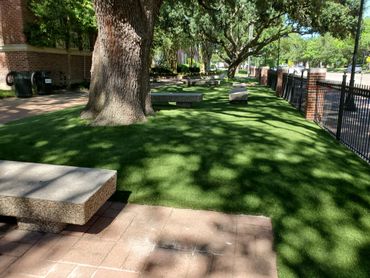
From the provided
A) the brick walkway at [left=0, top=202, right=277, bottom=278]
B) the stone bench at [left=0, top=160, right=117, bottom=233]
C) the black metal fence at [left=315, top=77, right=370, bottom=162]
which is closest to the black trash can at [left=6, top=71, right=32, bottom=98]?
the black metal fence at [left=315, top=77, right=370, bottom=162]

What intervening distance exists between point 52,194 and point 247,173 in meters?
2.79

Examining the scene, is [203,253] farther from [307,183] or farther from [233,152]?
[233,152]

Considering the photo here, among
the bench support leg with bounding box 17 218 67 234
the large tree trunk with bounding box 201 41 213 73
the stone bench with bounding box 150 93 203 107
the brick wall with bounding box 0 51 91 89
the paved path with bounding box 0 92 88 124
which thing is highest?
the large tree trunk with bounding box 201 41 213 73

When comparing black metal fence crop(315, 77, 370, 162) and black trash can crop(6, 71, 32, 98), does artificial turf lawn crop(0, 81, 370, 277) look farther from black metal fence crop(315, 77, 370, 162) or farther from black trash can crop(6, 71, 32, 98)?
black trash can crop(6, 71, 32, 98)

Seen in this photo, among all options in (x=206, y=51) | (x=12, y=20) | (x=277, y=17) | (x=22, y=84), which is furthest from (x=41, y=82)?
(x=206, y=51)

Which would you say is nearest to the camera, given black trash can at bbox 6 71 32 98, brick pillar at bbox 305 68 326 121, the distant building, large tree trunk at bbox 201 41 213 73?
brick pillar at bbox 305 68 326 121

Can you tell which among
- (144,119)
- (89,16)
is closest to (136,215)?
(144,119)

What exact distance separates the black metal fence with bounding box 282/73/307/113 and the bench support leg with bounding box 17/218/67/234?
10.5 metres

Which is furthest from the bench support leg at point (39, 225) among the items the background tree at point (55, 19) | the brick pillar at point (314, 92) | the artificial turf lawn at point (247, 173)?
the background tree at point (55, 19)

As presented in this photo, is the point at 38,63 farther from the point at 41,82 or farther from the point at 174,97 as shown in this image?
the point at 174,97

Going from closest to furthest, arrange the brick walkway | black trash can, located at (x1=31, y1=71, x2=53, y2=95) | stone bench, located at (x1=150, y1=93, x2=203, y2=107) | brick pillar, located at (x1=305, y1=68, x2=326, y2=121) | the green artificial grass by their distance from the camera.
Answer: the brick walkway
brick pillar, located at (x1=305, y1=68, x2=326, y2=121)
stone bench, located at (x1=150, y1=93, x2=203, y2=107)
the green artificial grass
black trash can, located at (x1=31, y1=71, x2=53, y2=95)

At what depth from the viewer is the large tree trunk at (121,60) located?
24.4 ft

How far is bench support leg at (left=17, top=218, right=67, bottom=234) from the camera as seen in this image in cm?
381

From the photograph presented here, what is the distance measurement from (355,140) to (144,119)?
15.3 ft
